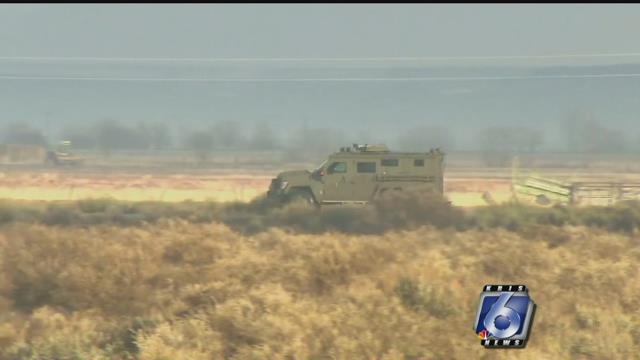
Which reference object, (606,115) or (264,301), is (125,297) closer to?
(264,301)

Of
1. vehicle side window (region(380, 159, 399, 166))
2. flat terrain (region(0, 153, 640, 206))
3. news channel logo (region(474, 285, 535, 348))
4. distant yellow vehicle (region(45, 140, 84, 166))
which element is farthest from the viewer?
distant yellow vehicle (region(45, 140, 84, 166))

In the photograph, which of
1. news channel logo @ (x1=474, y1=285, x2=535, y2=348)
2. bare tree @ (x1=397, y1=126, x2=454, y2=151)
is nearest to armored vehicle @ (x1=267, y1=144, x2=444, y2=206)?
news channel logo @ (x1=474, y1=285, x2=535, y2=348)

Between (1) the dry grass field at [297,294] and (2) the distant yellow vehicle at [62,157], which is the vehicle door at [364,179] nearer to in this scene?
(1) the dry grass field at [297,294]

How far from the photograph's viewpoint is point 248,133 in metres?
58.5

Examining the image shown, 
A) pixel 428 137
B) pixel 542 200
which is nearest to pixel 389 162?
pixel 542 200

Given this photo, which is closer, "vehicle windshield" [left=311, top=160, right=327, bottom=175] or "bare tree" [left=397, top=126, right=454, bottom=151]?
"vehicle windshield" [left=311, top=160, right=327, bottom=175]

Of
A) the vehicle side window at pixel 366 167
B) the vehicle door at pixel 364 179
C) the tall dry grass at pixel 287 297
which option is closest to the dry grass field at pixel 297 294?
the tall dry grass at pixel 287 297

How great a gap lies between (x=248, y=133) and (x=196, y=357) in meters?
52.7

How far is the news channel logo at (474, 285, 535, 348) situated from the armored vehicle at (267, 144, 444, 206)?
1591 centimetres

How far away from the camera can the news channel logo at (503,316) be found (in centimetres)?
583

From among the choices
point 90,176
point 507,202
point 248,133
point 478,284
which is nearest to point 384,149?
point 507,202

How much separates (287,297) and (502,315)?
303cm

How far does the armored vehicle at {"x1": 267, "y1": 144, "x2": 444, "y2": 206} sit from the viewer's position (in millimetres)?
21875

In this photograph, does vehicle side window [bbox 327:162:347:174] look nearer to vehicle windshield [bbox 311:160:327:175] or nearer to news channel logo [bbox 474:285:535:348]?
vehicle windshield [bbox 311:160:327:175]
